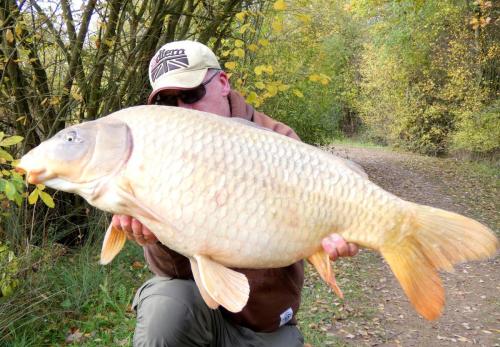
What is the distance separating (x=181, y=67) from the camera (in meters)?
1.89

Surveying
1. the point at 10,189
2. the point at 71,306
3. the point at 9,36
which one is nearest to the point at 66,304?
the point at 71,306

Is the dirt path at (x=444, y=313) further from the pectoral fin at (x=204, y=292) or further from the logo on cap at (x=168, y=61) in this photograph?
the logo on cap at (x=168, y=61)

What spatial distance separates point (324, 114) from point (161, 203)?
9.39 m

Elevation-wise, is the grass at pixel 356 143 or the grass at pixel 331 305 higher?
the grass at pixel 331 305

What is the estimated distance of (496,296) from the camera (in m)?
4.25

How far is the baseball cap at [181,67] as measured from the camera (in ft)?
6.17

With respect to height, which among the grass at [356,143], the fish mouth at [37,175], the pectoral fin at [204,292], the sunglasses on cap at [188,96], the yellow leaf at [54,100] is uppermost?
the sunglasses on cap at [188,96]

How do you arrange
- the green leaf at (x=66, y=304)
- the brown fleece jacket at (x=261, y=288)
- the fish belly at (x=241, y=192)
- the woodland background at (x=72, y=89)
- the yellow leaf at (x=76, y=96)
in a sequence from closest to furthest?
the fish belly at (x=241, y=192), the brown fleece jacket at (x=261, y=288), the woodland background at (x=72, y=89), the green leaf at (x=66, y=304), the yellow leaf at (x=76, y=96)

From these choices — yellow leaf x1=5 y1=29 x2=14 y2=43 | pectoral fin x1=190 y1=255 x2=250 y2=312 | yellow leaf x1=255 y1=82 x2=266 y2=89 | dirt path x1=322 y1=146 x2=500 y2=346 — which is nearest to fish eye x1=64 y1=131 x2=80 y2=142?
pectoral fin x1=190 y1=255 x2=250 y2=312

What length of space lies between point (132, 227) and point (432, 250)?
0.91 meters

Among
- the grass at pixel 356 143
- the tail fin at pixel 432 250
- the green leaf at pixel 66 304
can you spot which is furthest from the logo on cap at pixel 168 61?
the grass at pixel 356 143

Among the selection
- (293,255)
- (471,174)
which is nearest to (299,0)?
(293,255)

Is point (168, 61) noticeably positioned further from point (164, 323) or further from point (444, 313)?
point (444, 313)

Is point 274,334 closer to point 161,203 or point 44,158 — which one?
point 161,203
